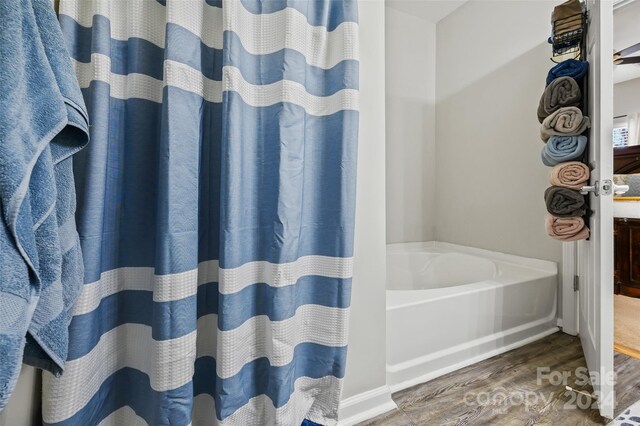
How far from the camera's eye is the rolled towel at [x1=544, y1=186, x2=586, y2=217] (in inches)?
52.2

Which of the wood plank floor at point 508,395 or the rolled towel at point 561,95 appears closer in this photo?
the wood plank floor at point 508,395

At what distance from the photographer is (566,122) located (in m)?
1.35

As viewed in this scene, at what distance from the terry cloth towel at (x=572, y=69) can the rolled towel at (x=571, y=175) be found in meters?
0.42

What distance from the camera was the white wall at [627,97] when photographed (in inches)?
93.9

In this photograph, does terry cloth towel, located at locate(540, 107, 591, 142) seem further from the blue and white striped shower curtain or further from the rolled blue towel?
the blue and white striped shower curtain

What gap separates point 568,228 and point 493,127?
1.20 m

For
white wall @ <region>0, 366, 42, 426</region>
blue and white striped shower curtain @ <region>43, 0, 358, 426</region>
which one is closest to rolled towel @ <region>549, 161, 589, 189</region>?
blue and white striped shower curtain @ <region>43, 0, 358, 426</region>

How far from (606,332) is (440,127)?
2.13m

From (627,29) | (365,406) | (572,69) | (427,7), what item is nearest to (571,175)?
(572,69)

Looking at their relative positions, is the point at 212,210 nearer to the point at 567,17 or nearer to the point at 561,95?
the point at 561,95

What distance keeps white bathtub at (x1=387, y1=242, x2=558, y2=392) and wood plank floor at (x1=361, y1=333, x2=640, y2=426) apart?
7 cm

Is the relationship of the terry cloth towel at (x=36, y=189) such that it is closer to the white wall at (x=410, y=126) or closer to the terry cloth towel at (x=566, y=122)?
the terry cloth towel at (x=566, y=122)

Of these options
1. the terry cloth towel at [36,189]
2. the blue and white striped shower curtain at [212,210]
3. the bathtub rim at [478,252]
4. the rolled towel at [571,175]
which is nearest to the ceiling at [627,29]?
the rolled towel at [571,175]

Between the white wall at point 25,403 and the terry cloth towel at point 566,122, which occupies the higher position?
the terry cloth towel at point 566,122
